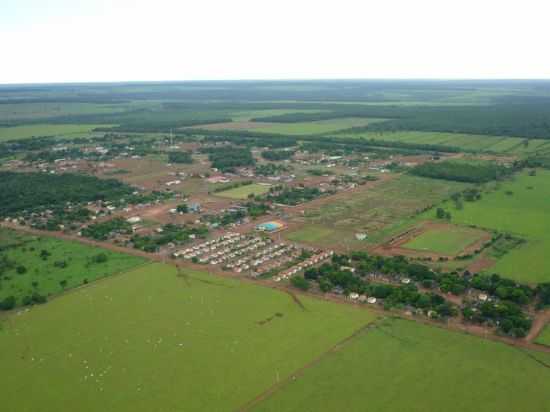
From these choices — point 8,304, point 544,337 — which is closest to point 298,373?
point 544,337

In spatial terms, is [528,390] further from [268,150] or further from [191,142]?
[191,142]

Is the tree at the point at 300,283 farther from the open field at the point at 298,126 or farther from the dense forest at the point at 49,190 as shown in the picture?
the open field at the point at 298,126

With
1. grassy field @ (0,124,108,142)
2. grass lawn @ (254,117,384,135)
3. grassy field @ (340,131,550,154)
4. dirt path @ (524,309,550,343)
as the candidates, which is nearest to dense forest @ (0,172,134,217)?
dirt path @ (524,309,550,343)

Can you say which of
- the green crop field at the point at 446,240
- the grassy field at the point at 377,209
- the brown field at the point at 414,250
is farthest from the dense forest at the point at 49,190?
the green crop field at the point at 446,240

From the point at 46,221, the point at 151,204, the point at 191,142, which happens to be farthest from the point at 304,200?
the point at 191,142

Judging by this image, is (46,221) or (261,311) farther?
(46,221)

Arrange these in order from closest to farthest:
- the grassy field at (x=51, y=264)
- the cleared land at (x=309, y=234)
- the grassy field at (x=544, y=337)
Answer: the grassy field at (x=544, y=337) → the grassy field at (x=51, y=264) → the cleared land at (x=309, y=234)

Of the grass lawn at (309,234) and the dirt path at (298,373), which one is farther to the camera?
the grass lawn at (309,234)
